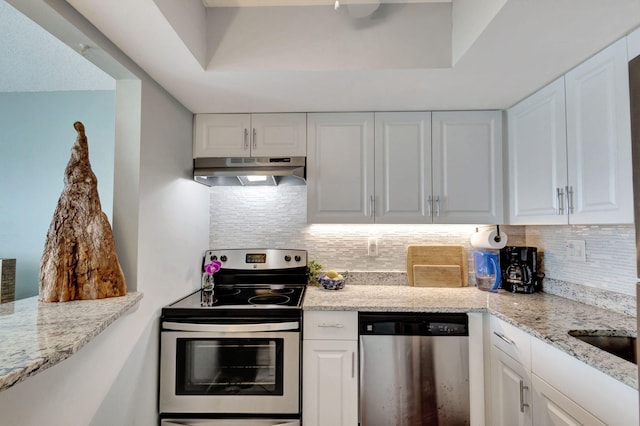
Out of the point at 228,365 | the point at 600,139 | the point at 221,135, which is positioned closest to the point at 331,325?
the point at 228,365

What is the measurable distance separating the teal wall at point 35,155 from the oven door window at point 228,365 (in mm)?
1181

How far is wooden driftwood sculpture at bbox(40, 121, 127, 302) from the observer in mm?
1236

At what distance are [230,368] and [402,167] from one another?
1664mm

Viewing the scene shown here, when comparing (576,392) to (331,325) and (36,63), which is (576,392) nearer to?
(331,325)

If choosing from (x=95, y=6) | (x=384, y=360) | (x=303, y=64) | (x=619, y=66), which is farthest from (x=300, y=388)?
(x=619, y=66)

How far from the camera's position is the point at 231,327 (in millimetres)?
1733

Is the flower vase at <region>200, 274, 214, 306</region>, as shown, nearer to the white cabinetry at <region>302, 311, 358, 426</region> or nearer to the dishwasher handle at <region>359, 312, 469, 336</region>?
the white cabinetry at <region>302, 311, 358, 426</region>

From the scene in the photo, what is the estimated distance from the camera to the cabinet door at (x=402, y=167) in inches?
84.0

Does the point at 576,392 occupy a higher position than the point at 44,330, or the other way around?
the point at 44,330

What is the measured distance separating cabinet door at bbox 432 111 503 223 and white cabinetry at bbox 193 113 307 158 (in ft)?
3.15

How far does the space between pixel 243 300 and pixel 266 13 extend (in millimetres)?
1676

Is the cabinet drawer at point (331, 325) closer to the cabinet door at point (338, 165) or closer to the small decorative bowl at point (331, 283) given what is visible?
the small decorative bowl at point (331, 283)

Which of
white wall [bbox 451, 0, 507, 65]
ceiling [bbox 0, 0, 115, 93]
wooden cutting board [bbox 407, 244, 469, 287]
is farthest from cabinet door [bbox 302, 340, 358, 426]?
ceiling [bbox 0, 0, 115, 93]

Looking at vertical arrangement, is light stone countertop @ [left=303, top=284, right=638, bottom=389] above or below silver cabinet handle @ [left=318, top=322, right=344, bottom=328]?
above
